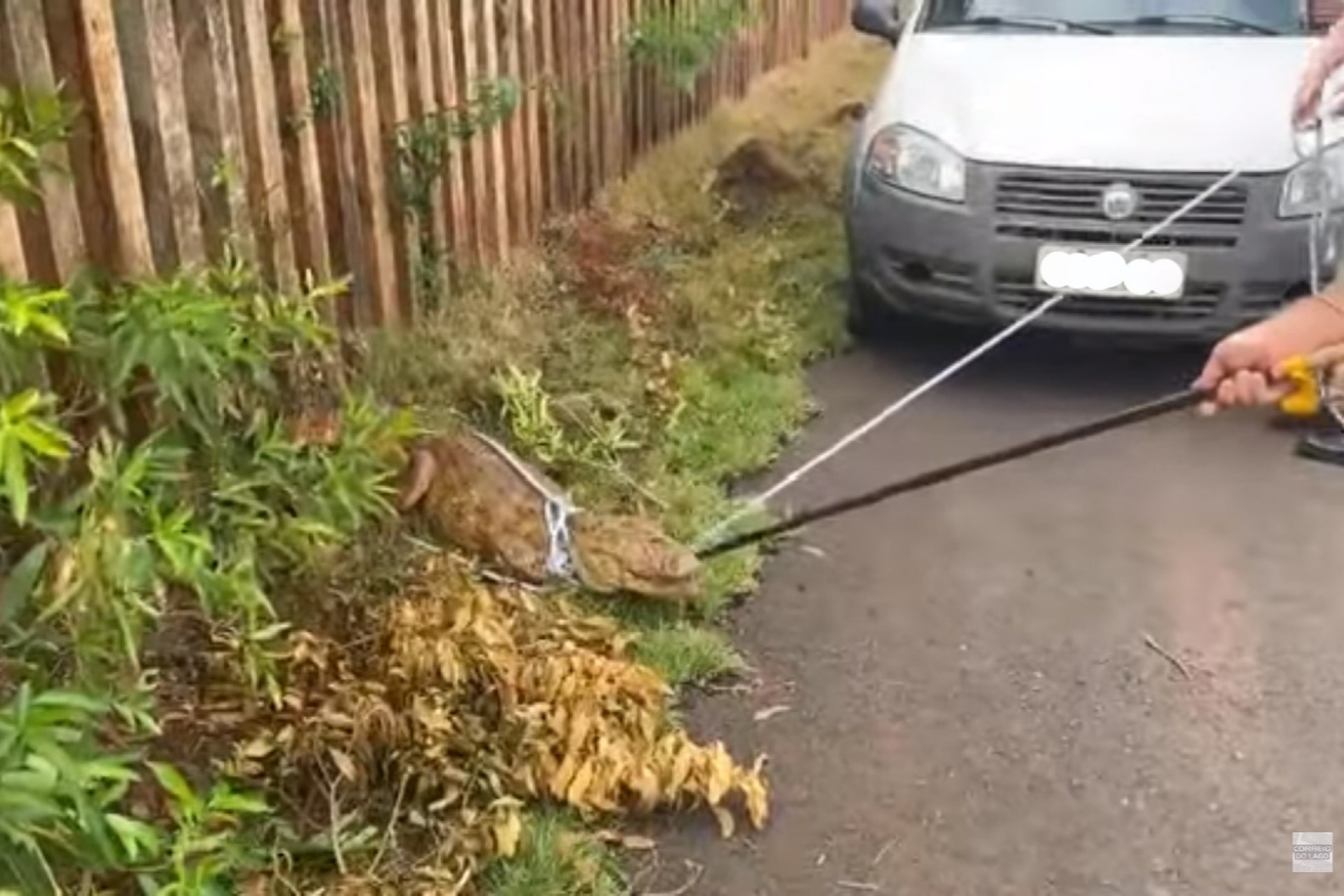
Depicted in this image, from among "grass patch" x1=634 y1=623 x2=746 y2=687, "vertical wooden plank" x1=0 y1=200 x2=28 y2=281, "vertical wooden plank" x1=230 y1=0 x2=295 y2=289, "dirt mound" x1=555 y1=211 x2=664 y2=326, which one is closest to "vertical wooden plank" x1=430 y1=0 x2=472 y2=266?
"dirt mound" x1=555 y1=211 x2=664 y2=326

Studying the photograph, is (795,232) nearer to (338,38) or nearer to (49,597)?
(338,38)

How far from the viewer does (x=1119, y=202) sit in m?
5.79

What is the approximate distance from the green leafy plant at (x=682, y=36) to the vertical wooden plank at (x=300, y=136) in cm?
295

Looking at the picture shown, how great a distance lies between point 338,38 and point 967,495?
7.46ft

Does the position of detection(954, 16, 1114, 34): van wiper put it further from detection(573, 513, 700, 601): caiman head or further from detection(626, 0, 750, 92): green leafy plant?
detection(573, 513, 700, 601): caiman head

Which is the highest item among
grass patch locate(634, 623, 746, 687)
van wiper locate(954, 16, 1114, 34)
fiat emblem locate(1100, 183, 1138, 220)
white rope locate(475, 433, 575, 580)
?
van wiper locate(954, 16, 1114, 34)

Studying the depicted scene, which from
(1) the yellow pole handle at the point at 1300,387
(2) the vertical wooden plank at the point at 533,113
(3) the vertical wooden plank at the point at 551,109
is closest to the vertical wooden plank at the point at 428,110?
(2) the vertical wooden plank at the point at 533,113

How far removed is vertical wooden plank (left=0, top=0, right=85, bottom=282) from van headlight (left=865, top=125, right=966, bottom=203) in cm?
316

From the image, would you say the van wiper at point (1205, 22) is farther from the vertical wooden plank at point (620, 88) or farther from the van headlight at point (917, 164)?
the vertical wooden plank at point (620, 88)

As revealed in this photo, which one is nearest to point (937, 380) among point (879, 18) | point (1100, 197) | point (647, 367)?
point (1100, 197)

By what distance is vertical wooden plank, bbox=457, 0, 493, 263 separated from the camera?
18.8ft

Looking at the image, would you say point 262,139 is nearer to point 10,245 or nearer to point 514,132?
point 10,245

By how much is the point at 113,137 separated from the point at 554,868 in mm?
1784

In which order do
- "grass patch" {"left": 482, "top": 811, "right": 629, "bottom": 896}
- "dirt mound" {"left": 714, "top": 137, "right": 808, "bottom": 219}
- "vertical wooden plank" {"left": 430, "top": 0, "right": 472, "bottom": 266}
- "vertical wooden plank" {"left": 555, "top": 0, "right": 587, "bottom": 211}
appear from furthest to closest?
1. "dirt mound" {"left": 714, "top": 137, "right": 808, "bottom": 219}
2. "vertical wooden plank" {"left": 555, "top": 0, "right": 587, "bottom": 211}
3. "vertical wooden plank" {"left": 430, "top": 0, "right": 472, "bottom": 266}
4. "grass patch" {"left": 482, "top": 811, "right": 629, "bottom": 896}
